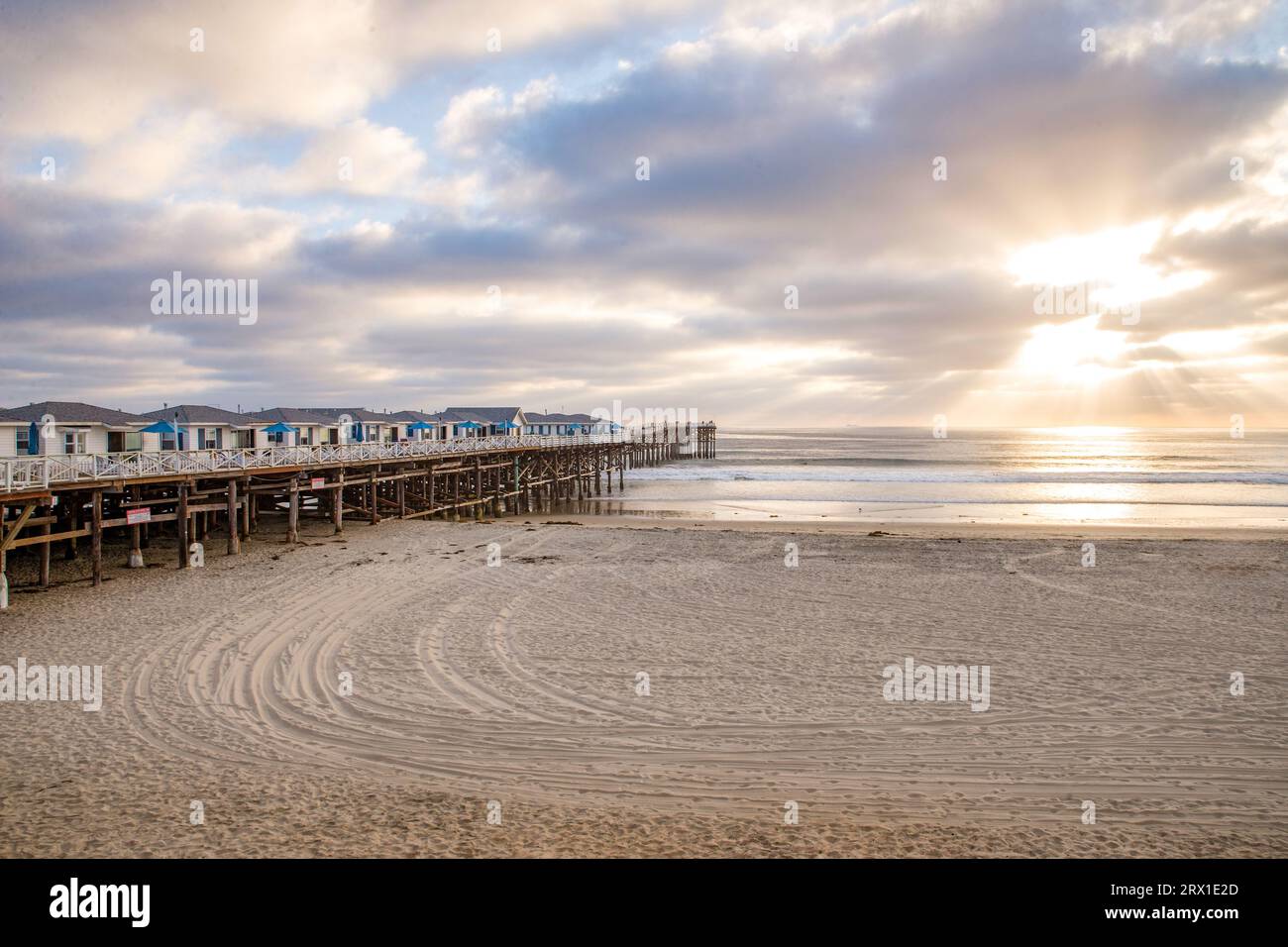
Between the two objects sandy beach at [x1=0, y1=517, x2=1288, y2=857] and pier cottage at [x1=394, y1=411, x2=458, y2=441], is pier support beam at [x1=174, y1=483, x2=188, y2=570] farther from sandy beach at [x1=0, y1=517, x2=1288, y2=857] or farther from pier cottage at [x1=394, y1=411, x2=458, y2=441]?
pier cottage at [x1=394, y1=411, x2=458, y2=441]

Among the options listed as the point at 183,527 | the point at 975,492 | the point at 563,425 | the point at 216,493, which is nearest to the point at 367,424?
the point at 216,493

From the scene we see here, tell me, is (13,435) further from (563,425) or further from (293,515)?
(563,425)

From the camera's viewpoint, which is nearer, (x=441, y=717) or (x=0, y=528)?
(x=441, y=717)

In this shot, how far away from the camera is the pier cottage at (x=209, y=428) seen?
2639cm

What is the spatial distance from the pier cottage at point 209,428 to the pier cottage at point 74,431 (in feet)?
3.67

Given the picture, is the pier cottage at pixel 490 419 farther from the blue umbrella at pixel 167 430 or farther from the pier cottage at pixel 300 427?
the blue umbrella at pixel 167 430

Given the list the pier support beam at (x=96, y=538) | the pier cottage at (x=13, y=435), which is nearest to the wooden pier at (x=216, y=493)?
the pier support beam at (x=96, y=538)

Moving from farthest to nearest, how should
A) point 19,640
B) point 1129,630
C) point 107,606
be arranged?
1. point 107,606
2. point 1129,630
3. point 19,640

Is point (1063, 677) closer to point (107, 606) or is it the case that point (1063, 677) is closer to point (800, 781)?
point (800, 781)

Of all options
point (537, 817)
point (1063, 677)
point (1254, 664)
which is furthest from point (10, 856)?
point (1254, 664)

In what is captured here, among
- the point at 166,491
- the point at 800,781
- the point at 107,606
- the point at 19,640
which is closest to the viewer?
the point at 800,781

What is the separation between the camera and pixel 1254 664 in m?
11.5

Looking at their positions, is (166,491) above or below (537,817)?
above
